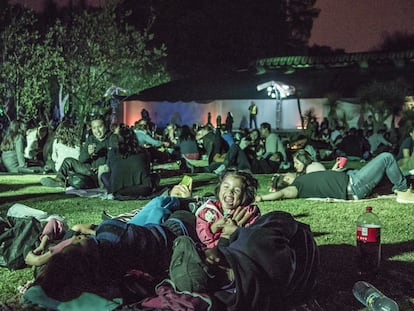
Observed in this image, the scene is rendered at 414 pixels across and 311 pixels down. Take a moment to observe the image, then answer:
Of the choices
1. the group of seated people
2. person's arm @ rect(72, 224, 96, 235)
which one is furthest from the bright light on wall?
person's arm @ rect(72, 224, 96, 235)

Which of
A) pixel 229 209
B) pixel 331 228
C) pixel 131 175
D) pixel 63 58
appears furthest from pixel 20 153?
pixel 229 209

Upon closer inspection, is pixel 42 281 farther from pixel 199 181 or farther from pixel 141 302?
pixel 199 181

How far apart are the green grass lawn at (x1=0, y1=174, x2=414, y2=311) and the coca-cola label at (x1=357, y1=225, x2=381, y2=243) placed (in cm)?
34

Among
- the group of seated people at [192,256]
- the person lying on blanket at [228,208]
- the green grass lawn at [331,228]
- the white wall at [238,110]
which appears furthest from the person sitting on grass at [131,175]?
the white wall at [238,110]

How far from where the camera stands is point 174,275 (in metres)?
4.06

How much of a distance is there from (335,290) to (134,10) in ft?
132

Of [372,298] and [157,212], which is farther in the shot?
[157,212]

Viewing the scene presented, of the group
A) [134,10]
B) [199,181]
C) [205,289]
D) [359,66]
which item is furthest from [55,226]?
[134,10]

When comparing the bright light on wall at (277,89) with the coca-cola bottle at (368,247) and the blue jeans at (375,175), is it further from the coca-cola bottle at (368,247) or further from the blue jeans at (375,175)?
the coca-cola bottle at (368,247)

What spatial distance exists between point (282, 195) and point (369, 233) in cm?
508

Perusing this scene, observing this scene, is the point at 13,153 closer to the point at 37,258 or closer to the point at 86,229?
the point at 86,229

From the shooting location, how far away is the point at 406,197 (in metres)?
9.74

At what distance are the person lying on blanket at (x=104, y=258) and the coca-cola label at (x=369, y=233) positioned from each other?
4.89ft

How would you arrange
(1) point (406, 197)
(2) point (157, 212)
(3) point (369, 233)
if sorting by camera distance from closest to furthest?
(3) point (369, 233) < (2) point (157, 212) < (1) point (406, 197)
